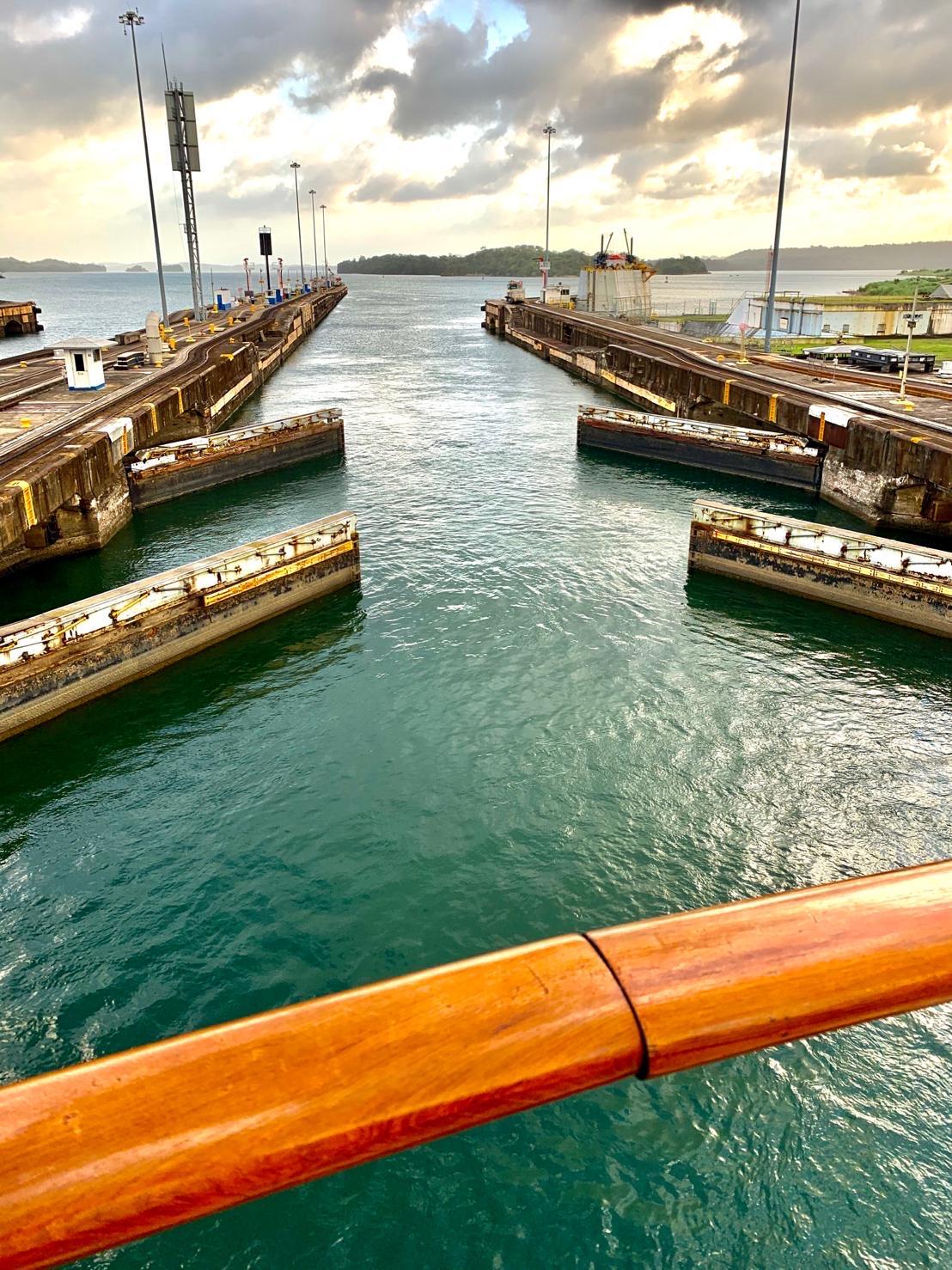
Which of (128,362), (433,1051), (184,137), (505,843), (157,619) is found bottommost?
(505,843)

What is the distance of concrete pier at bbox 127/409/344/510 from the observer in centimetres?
3272

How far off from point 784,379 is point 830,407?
36.3ft

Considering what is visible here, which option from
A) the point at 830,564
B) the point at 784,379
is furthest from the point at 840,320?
the point at 830,564

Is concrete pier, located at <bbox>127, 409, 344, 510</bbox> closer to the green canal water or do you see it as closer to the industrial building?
the green canal water

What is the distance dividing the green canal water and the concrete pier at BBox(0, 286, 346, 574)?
167 cm

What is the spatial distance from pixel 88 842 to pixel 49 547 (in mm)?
16037

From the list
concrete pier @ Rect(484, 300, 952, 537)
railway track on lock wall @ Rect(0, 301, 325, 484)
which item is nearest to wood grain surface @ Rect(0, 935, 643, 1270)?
railway track on lock wall @ Rect(0, 301, 325, 484)

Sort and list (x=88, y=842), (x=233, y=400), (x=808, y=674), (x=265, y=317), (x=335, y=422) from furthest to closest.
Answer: (x=265, y=317) → (x=233, y=400) → (x=335, y=422) → (x=808, y=674) → (x=88, y=842)

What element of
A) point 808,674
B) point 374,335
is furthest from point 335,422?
point 374,335

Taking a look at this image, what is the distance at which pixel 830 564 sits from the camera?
2294cm

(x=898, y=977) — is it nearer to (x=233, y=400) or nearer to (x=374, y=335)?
(x=233, y=400)

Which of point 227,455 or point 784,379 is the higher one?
point 784,379

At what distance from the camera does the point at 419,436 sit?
45844 mm

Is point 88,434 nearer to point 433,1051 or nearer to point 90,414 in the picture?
point 90,414
